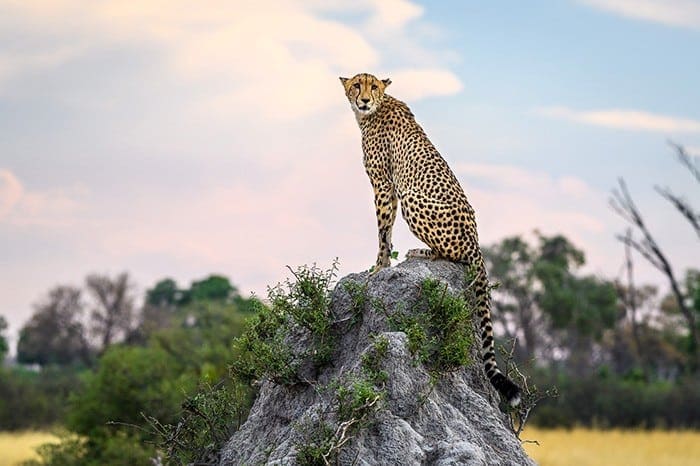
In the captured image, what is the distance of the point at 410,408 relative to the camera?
235 inches

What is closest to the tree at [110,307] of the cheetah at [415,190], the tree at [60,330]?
the tree at [60,330]

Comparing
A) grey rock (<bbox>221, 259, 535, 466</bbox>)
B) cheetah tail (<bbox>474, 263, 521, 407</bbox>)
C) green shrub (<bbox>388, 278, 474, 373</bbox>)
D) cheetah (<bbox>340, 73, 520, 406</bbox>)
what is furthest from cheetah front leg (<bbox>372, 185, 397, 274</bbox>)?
green shrub (<bbox>388, 278, 474, 373</bbox>)

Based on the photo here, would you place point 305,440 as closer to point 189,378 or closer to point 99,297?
point 189,378

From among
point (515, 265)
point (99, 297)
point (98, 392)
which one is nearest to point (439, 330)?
point (98, 392)

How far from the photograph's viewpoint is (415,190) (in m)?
7.85

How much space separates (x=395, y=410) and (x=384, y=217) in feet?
7.76

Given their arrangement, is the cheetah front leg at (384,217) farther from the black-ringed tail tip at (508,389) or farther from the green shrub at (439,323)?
the black-ringed tail tip at (508,389)

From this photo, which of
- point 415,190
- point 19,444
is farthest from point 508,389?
point 19,444

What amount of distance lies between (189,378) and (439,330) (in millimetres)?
12508

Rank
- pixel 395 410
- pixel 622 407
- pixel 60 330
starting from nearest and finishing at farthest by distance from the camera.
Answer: pixel 395 410 < pixel 622 407 < pixel 60 330

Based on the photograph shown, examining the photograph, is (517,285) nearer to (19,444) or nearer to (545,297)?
(545,297)

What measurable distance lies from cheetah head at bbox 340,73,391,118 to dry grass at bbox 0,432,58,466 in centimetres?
1858

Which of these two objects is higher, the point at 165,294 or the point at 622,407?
the point at 165,294

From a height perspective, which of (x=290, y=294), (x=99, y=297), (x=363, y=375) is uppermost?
(x=99, y=297)
